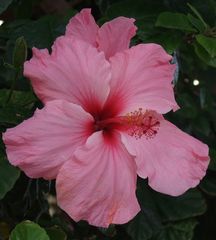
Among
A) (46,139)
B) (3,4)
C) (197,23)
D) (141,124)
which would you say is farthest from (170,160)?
(3,4)

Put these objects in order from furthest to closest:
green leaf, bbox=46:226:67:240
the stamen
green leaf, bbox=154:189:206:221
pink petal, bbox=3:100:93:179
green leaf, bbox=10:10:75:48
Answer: green leaf, bbox=154:189:206:221, green leaf, bbox=10:10:75:48, green leaf, bbox=46:226:67:240, the stamen, pink petal, bbox=3:100:93:179

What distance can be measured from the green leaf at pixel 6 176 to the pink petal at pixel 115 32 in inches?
9.6

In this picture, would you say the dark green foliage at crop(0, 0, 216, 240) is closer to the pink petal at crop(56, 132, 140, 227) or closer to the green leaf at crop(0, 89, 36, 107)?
the green leaf at crop(0, 89, 36, 107)

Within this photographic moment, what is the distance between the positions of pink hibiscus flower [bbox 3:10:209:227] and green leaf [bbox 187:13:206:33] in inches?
6.7

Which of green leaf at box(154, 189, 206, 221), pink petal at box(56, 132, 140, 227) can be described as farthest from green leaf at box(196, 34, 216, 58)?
green leaf at box(154, 189, 206, 221)

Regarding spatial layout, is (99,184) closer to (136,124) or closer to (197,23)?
(136,124)

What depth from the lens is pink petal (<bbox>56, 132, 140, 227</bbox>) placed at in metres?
0.75

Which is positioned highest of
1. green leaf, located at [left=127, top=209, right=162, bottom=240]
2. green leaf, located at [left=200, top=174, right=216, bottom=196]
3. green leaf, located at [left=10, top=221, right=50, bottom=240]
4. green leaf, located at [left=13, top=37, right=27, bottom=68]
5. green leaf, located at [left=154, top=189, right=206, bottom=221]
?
green leaf, located at [left=13, top=37, right=27, bottom=68]

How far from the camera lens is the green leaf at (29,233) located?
79 centimetres

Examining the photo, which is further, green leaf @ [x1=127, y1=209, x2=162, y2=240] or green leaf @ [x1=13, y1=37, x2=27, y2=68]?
green leaf @ [x1=127, y1=209, x2=162, y2=240]

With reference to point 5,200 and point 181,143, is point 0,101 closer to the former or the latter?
point 5,200

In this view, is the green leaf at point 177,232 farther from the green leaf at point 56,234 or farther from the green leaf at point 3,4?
the green leaf at point 3,4

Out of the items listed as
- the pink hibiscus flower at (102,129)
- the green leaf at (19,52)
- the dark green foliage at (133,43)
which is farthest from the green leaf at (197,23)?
the green leaf at (19,52)

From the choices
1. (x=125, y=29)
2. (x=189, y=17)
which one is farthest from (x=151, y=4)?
(x=125, y=29)
